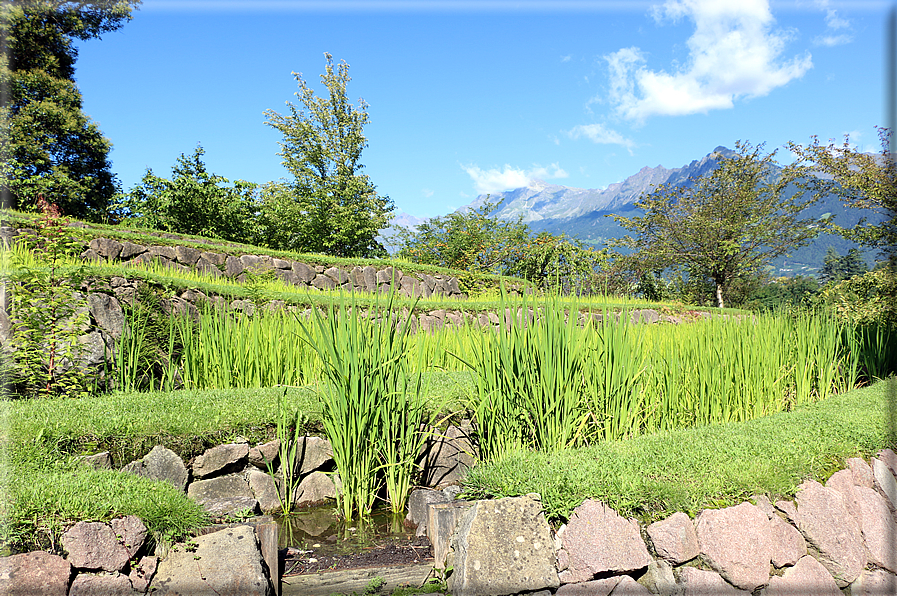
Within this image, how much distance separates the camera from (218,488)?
331cm

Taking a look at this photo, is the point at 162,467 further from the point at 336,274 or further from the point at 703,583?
the point at 336,274

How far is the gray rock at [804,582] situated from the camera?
2.60m

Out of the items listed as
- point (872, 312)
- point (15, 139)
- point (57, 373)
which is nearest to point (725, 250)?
point (872, 312)

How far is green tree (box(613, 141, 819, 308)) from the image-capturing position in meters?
16.2

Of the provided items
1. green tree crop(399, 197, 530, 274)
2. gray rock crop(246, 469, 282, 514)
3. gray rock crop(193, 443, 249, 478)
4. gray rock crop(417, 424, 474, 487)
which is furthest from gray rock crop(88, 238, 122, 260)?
green tree crop(399, 197, 530, 274)

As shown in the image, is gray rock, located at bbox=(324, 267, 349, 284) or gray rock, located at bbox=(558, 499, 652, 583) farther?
gray rock, located at bbox=(324, 267, 349, 284)

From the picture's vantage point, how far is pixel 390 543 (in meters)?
2.96

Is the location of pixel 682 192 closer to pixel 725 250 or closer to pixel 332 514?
pixel 725 250

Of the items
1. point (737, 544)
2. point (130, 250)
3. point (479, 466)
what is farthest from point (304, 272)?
point (737, 544)

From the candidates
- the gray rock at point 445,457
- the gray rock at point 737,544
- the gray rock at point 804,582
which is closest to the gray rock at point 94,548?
the gray rock at point 445,457

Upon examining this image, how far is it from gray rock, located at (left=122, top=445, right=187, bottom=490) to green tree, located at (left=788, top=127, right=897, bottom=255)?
939cm

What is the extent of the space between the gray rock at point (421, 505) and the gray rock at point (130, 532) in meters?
1.44

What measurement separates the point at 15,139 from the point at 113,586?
19.9 metres

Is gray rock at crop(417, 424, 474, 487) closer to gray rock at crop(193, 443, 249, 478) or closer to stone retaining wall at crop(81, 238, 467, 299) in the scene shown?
gray rock at crop(193, 443, 249, 478)
